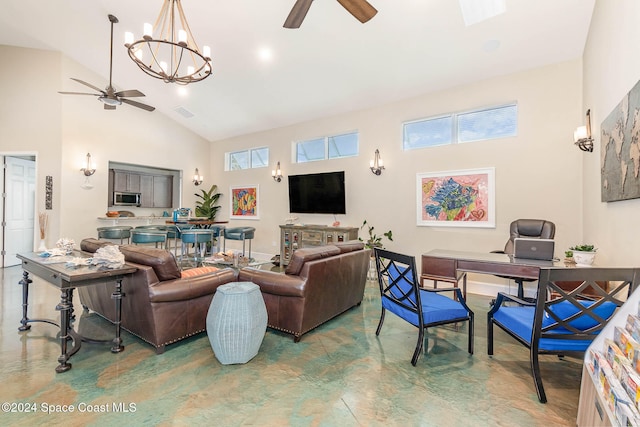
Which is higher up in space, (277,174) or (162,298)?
(277,174)

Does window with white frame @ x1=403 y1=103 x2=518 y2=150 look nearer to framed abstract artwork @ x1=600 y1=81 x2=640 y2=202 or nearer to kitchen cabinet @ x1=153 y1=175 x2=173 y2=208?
framed abstract artwork @ x1=600 y1=81 x2=640 y2=202

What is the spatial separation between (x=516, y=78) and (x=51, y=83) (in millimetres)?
8563

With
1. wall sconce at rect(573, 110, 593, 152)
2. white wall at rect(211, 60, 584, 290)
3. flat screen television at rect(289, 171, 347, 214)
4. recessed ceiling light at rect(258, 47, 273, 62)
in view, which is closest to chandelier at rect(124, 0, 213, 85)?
recessed ceiling light at rect(258, 47, 273, 62)

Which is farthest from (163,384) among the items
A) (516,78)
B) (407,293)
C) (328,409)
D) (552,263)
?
(516,78)

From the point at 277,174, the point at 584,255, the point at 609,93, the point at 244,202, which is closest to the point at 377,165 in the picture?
the point at 277,174

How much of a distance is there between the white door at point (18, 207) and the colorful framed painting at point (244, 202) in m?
4.38

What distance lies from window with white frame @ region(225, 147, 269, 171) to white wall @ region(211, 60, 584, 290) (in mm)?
1138

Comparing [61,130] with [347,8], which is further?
[61,130]

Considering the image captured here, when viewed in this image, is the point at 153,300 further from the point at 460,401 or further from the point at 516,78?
the point at 516,78

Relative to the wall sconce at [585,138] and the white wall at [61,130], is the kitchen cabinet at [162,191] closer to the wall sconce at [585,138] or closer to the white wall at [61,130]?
the white wall at [61,130]

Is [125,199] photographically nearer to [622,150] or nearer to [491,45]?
[491,45]

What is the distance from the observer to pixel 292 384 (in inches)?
85.6

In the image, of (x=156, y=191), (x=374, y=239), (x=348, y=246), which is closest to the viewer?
(x=348, y=246)

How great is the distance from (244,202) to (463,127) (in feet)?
18.4
